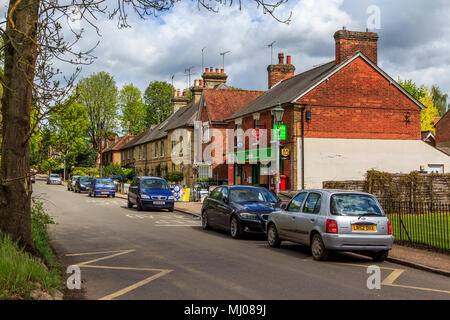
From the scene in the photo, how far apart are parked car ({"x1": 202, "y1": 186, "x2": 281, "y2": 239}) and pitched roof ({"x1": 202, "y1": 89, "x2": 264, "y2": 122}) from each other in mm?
24687

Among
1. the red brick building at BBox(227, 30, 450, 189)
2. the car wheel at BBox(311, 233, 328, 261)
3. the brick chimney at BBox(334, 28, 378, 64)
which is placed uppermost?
the brick chimney at BBox(334, 28, 378, 64)

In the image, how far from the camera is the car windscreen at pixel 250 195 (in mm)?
15750

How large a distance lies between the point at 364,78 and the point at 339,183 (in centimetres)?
1025

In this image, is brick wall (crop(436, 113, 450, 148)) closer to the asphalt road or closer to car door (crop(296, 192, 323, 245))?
the asphalt road

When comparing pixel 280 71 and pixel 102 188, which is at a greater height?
pixel 280 71

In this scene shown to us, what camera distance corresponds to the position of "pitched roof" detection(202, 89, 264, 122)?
138 feet

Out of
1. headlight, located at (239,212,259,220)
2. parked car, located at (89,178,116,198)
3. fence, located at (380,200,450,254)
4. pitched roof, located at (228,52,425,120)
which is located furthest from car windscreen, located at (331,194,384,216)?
parked car, located at (89,178,116,198)

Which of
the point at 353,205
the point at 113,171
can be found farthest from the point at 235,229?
the point at 113,171

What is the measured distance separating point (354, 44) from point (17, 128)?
2562 cm

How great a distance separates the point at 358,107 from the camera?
98.5 feet

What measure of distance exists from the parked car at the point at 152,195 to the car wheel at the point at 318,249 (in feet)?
51.4

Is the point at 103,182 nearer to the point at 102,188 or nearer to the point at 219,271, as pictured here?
the point at 102,188
